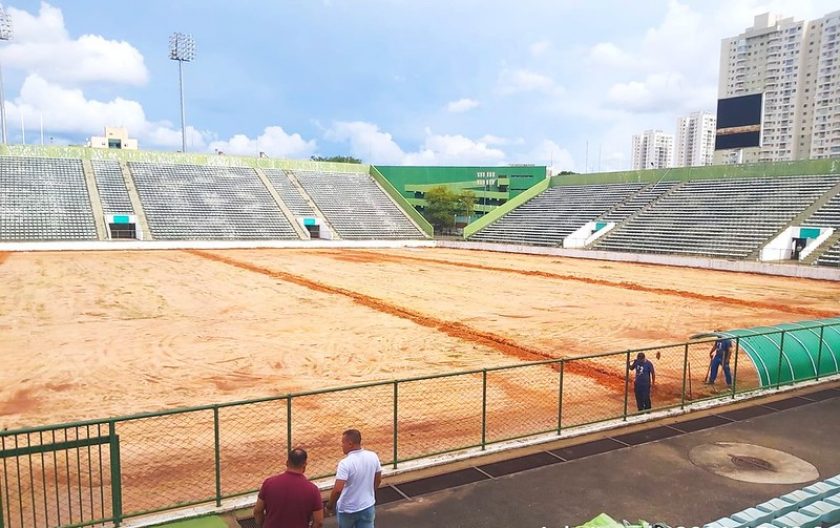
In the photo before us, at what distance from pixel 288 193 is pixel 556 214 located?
31.8m

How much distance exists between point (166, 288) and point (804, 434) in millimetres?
26336

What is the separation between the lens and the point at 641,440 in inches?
376

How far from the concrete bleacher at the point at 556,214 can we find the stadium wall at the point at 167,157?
24851mm

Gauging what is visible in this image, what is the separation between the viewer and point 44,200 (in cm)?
5294

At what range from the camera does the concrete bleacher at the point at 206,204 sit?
55469mm

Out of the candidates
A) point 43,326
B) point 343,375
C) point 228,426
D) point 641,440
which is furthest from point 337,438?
point 43,326

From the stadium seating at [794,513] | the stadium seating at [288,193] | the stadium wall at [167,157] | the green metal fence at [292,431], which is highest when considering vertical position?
the stadium wall at [167,157]

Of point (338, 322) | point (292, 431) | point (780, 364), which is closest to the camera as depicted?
point (292, 431)

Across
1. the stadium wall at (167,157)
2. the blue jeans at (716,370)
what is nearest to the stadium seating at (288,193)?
the stadium wall at (167,157)

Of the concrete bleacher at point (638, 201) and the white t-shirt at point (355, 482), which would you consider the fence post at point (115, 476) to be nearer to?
the white t-shirt at point (355, 482)

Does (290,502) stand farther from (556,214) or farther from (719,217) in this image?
(556,214)

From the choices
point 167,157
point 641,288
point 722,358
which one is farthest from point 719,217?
point 167,157

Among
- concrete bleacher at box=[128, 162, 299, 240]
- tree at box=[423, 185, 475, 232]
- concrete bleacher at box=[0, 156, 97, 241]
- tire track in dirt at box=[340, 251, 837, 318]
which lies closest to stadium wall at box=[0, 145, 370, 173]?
concrete bleacher at box=[0, 156, 97, 241]

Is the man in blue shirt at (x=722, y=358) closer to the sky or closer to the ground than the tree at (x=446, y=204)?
closer to the ground
